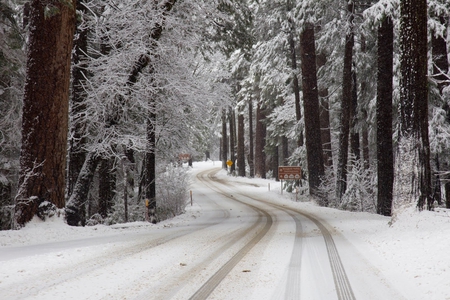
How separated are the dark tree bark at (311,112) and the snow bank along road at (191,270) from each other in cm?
1260

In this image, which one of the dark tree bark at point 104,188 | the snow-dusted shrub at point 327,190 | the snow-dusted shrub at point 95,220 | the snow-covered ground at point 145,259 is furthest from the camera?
the snow-dusted shrub at point 327,190

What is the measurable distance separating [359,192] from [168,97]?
10920 mm

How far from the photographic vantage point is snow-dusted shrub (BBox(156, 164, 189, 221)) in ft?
59.7

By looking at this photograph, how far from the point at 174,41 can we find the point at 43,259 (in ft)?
28.3

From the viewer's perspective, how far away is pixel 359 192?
61.9 ft

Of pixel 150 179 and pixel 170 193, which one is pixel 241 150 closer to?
pixel 170 193

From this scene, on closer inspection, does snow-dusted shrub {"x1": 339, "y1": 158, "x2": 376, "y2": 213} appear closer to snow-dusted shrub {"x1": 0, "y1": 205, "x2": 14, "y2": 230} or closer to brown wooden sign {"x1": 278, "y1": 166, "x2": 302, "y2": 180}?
brown wooden sign {"x1": 278, "y1": 166, "x2": 302, "y2": 180}

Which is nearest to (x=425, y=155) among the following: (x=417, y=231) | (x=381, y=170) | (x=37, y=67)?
(x=417, y=231)

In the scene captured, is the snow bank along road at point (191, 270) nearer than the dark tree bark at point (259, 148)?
Yes

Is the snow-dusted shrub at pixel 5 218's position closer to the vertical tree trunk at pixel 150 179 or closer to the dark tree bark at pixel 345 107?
the vertical tree trunk at pixel 150 179

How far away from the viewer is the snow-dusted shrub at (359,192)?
18.7 m

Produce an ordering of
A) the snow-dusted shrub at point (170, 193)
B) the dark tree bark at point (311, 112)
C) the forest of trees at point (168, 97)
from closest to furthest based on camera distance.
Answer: the forest of trees at point (168, 97) → the snow-dusted shrub at point (170, 193) → the dark tree bark at point (311, 112)

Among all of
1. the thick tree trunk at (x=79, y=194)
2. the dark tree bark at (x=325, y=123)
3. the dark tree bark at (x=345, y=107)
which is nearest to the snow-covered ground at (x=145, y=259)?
the thick tree trunk at (x=79, y=194)

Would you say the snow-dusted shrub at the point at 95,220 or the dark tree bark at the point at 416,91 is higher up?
the dark tree bark at the point at 416,91
